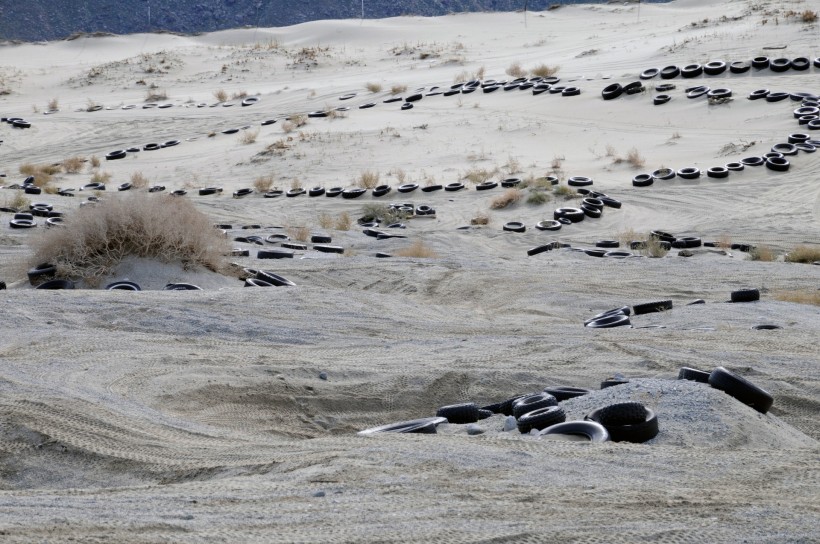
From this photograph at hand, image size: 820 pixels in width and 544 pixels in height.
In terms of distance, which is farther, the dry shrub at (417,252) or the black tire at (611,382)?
the dry shrub at (417,252)

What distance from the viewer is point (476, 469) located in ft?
20.1

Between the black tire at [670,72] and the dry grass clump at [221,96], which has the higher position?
the black tire at [670,72]

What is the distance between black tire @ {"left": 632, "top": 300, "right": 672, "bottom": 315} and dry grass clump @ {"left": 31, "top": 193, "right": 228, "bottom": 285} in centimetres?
568

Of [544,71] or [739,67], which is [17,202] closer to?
[544,71]

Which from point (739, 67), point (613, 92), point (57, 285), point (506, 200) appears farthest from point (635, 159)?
point (57, 285)

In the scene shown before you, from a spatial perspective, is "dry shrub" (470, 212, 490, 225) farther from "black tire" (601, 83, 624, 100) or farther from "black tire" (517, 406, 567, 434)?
"black tire" (517, 406, 567, 434)

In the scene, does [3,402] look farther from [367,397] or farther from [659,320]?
[659,320]

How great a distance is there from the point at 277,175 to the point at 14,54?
3636 centimetres

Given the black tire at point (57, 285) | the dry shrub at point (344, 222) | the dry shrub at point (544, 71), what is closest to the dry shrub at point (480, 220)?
the dry shrub at point (344, 222)

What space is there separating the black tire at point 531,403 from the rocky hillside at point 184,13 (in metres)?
83.6

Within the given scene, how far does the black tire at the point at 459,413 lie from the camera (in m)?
8.16

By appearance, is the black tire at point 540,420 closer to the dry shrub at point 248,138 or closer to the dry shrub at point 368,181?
the dry shrub at point 368,181

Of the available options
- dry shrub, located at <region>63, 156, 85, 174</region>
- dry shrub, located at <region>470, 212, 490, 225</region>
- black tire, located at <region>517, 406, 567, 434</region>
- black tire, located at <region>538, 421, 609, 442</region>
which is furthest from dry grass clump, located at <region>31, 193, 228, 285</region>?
dry shrub, located at <region>63, 156, 85, 174</region>

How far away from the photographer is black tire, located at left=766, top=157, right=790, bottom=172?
2577 cm
